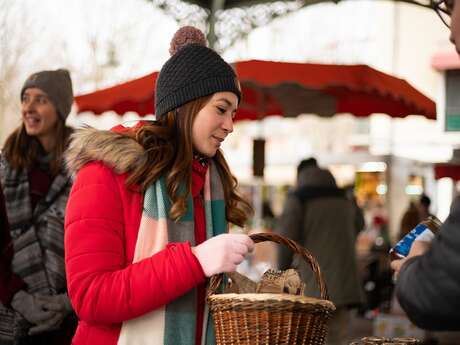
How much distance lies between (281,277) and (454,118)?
3.75 meters

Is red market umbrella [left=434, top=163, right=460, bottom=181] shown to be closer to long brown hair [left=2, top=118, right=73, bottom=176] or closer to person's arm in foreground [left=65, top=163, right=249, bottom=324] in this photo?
long brown hair [left=2, top=118, right=73, bottom=176]

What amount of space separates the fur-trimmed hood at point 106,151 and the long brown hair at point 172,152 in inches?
1.2

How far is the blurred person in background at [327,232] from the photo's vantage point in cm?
659

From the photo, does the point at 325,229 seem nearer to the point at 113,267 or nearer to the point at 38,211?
the point at 38,211

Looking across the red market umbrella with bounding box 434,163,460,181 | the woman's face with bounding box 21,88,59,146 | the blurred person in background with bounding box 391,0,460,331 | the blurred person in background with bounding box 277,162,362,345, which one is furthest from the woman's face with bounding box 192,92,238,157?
the red market umbrella with bounding box 434,163,460,181

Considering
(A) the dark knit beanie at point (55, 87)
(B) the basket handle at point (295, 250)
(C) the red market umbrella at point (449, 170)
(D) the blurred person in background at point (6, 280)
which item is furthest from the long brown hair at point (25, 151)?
(C) the red market umbrella at point (449, 170)

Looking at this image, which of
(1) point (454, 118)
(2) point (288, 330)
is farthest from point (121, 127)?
(1) point (454, 118)

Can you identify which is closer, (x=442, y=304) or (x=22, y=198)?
(x=442, y=304)

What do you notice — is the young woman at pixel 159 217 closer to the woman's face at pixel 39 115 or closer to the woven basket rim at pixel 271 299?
the woven basket rim at pixel 271 299

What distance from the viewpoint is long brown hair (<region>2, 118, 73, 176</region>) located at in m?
3.65

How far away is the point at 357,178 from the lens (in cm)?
2975

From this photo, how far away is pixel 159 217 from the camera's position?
2371 millimetres

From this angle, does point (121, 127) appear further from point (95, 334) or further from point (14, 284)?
point (14, 284)

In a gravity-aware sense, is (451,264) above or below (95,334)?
above
